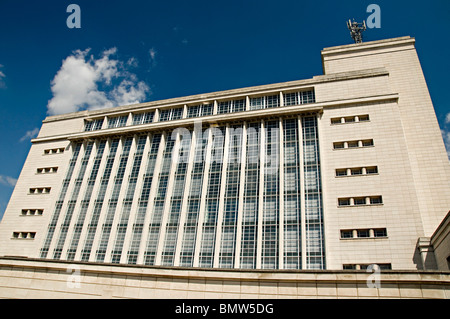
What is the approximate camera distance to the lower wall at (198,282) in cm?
1562

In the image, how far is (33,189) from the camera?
43.7 metres

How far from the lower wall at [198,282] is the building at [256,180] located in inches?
32.7

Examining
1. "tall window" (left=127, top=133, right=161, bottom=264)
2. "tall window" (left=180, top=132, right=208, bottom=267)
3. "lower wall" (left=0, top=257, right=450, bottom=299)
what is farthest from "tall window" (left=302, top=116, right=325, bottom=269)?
"tall window" (left=127, top=133, right=161, bottom=264)

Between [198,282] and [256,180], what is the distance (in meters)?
16.7

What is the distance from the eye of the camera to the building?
1149 inches

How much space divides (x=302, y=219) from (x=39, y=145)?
39.6 meters

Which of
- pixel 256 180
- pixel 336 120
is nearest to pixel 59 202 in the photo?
pixel 256 180

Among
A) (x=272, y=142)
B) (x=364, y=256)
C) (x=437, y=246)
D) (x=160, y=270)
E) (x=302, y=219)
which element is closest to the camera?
(x=160, y=270)

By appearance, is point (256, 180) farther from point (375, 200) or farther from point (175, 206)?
point (375, 200)

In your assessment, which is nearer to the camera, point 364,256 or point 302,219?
point 364,256

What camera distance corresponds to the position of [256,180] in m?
34.3

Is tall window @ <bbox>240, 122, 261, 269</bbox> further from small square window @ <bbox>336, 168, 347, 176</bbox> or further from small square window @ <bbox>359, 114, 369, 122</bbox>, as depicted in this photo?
small square window @ <bbox>359, 114, 369, 122</bbox>

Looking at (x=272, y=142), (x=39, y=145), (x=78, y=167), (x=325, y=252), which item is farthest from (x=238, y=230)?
(x=39, y=145)
